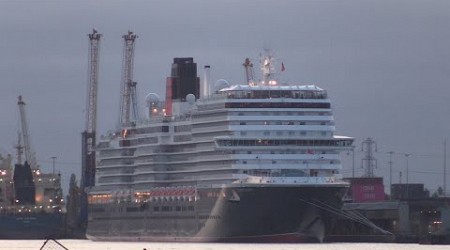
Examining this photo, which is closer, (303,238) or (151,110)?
(303,238)

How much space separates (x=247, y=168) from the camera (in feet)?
543

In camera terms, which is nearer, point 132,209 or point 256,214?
point 256,214

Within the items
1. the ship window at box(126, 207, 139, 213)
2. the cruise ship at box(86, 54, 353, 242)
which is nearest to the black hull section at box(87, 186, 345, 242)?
the cruise ship at box(86, 54, 353, 242)

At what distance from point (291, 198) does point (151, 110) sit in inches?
1292

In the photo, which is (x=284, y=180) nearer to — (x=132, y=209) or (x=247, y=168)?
(x=247, y=168)

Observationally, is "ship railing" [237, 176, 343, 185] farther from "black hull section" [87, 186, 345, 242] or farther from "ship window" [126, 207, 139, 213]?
"ship window" [126, 207, 139, 213]

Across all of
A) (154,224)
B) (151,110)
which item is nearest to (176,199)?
(154,224)

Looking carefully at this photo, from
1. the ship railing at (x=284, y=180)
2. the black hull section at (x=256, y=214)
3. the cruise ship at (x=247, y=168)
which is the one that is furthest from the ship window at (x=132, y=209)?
the ship railing at (x=284, y=180)

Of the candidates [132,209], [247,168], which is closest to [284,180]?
[247,168]

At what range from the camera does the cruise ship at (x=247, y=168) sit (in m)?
165

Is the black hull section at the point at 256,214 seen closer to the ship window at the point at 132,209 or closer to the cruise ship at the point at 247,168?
the cruise ship at the point at 247,168

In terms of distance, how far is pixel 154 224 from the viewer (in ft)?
593

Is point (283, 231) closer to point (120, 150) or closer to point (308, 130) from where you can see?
point (308, 130)

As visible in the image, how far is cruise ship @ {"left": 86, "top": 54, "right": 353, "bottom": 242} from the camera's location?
540 ft
